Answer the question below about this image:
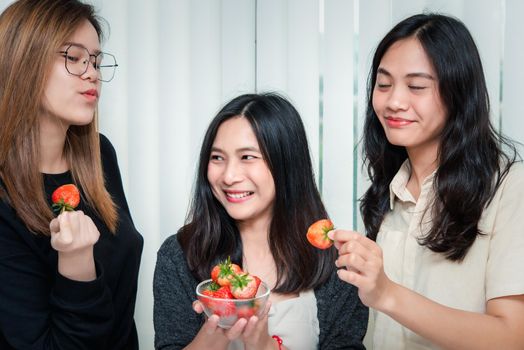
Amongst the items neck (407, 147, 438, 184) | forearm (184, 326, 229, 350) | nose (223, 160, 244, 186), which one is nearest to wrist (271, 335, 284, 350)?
forearm (184, 326, 229, 350)

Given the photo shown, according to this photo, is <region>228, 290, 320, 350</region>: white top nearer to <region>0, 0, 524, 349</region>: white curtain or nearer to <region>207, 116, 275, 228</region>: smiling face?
<region>207, 116, 275, 228</region>: smiling face

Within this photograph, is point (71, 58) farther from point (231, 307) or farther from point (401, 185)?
point (401, 185)

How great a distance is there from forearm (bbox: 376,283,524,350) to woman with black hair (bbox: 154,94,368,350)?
332 mm

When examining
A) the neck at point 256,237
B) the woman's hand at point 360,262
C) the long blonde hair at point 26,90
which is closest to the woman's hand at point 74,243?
the long blonde hair at point 26,90

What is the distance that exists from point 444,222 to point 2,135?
1191mm

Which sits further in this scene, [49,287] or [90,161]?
[90,161]

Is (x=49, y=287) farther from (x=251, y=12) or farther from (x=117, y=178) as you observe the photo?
(x=251, y=12)

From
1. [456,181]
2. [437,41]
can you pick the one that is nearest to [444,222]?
[456,181]

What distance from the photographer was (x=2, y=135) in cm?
150

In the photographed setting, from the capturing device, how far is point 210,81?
254cm

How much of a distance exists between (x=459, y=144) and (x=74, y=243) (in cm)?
102

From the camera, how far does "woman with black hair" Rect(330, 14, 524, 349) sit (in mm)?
1347

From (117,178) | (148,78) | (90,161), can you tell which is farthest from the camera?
(148,78)

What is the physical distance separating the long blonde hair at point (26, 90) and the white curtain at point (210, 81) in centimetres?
84
